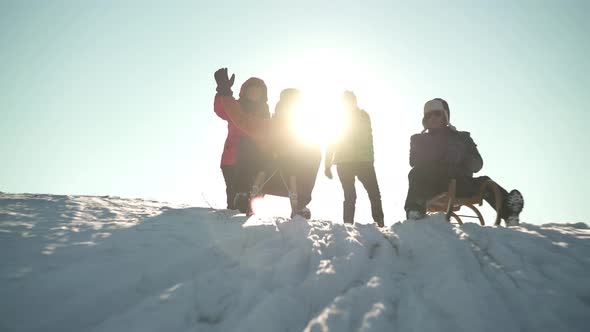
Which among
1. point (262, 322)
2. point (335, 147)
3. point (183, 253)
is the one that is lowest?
point (262, 322)

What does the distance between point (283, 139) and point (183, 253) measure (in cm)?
278

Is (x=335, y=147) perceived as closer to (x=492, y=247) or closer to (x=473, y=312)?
(x=492, y=247)

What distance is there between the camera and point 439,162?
3.72m

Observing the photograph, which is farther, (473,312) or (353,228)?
(353,228)

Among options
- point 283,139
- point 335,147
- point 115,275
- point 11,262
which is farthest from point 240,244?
point 335,147

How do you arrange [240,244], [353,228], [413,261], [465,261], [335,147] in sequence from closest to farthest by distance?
[465,261], [413,261], [240,244], [353,228], [335,147]

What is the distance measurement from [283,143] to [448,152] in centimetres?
209

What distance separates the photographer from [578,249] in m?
2.07

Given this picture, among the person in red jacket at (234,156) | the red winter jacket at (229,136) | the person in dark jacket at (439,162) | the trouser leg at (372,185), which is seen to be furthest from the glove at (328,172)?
the person in dark jacket at (439,162)

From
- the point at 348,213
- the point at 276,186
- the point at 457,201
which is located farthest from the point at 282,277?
the point at 348,213

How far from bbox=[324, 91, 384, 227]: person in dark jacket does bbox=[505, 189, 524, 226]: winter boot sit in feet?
5.67

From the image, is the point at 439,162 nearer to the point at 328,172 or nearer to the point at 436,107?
the point at 436,107

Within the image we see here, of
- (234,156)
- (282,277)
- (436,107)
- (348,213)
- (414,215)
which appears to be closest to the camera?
(282,277)

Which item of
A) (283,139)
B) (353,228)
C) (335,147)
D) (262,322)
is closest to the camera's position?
(262,322)
